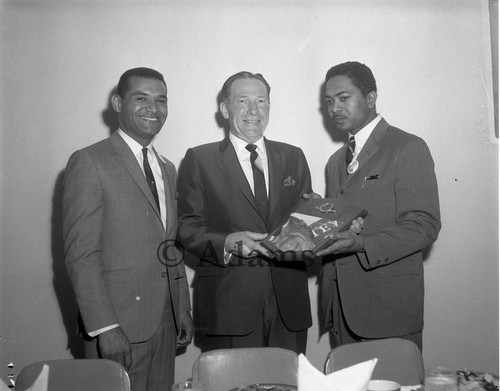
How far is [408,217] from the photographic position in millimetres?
2760

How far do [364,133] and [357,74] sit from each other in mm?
402

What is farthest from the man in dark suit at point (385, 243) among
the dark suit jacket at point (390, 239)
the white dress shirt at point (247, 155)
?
the white dress shirt at point (247, 155)

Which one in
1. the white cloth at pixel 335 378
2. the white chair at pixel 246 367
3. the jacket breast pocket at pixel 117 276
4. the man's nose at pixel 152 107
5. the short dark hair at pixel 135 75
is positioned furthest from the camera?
the short dark hair at pixel 135 75

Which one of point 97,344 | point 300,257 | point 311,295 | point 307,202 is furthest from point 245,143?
point 97,344

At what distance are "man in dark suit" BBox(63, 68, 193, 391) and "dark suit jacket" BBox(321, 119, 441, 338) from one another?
0.98 m

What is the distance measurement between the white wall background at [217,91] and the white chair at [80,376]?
1.21 metres

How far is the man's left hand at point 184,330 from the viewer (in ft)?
9.74

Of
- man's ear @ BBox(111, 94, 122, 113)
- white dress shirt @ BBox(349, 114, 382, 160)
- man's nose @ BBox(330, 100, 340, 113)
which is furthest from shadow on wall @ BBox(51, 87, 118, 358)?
white dress shirt @ BBox(349, 114, 382, 160)

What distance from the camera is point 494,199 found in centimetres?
319

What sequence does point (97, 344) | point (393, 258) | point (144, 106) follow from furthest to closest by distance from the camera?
point (144, 106), point (393, 258), point (97, 344)

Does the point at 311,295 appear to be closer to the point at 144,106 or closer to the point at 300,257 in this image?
the point at 300,257

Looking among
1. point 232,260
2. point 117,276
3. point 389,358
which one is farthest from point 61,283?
point 389,358

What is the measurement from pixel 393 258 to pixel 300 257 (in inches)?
19.5

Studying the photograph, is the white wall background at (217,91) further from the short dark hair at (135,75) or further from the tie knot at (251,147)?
the tie knot at (251,147)
